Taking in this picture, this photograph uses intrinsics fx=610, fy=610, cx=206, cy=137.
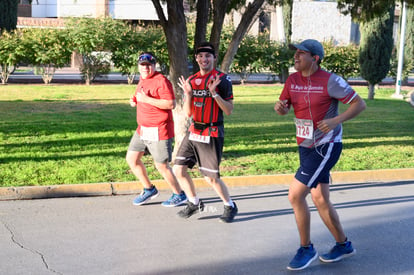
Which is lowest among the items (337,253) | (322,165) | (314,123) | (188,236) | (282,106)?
(188,236)

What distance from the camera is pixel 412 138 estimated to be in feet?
42.6

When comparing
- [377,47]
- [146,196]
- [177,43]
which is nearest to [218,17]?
[177,43]

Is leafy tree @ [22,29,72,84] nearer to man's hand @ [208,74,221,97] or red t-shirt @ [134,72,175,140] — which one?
red t-shirt @ [134,72,175,140]

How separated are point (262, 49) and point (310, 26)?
1171 cm

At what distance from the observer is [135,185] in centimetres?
809

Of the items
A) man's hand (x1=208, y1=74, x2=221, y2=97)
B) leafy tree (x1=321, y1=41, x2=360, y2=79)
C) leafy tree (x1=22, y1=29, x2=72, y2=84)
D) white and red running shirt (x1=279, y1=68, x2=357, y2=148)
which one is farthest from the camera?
leafy tree (x1=321, y1=41, x2=360, y2=79)

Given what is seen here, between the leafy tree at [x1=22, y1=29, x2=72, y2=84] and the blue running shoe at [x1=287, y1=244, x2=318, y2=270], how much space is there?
22364mm

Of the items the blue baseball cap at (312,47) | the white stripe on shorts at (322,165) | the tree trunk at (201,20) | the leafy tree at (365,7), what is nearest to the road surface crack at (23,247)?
the white stripe on shorts at (322,165)

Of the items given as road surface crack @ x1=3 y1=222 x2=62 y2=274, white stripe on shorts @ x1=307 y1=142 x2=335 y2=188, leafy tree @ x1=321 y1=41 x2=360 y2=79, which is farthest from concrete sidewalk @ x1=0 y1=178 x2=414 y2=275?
leafy tree @ x1=321 y1=41 x2=360 y2=79

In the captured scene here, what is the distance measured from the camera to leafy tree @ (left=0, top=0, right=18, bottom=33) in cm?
2870

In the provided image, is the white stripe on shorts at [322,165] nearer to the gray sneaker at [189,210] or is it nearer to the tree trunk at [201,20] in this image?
the gray sneaker at [189,210]

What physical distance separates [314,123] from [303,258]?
44.7 inches

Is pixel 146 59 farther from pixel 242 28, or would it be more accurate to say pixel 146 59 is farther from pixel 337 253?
pixel 242 28

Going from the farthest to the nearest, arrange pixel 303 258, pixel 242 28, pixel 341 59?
pixel 341 59
pixel 242 28
pixel 303 258
